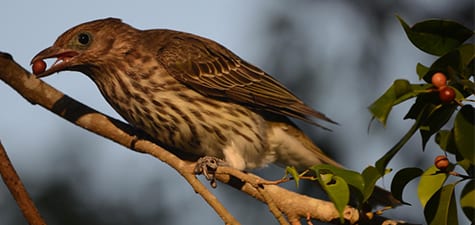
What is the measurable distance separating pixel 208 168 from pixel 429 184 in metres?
2.05

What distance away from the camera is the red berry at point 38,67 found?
17.3ft

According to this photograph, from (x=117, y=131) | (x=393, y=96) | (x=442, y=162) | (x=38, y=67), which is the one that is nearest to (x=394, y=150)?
(x=393, y=96)

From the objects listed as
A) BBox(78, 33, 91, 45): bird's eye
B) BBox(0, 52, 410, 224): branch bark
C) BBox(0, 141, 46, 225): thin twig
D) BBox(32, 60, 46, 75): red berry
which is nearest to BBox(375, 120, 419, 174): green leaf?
BBox(0, 52, 410, 224): branch bark

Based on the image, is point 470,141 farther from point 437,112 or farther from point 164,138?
point 164,138

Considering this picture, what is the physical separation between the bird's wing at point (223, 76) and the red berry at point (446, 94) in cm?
287

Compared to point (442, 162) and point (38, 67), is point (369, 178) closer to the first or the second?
point (442, 162)

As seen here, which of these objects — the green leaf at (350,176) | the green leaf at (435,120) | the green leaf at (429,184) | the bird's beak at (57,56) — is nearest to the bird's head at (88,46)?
the bird's beak at (57,56)

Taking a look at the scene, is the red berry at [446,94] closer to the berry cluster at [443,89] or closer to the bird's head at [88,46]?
the berry cluster at [443,89]

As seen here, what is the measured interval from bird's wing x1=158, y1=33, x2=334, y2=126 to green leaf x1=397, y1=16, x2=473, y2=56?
2669 mm

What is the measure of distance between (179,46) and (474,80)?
337 centimetres

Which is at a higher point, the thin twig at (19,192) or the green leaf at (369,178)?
the green leaf at (369,178)

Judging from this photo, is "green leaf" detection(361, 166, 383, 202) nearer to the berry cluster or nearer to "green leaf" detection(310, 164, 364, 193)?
"green leaf" detection(310, 164, 364, 193)

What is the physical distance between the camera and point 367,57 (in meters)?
9.91

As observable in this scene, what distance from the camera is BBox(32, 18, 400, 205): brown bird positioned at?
561cm
